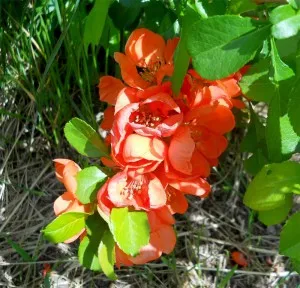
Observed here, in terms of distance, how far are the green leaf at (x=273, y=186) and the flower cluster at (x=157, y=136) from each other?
0.28ft

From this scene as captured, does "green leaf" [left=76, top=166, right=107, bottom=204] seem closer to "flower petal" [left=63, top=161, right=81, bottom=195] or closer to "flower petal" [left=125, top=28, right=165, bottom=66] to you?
"flower petal" [left=63, top=161, right=81, bottom=195]

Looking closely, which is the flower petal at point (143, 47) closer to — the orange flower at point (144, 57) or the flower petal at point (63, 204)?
the orange flower at point (144, 57)


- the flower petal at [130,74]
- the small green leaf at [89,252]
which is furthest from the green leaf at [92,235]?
the flower petal at [130,74]

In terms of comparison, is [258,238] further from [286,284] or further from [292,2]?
[292,2]

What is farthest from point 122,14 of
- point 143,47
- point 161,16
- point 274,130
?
point 274,130

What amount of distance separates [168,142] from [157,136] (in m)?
0.03

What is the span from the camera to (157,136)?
0.86m

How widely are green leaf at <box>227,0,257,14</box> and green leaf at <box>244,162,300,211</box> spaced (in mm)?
214

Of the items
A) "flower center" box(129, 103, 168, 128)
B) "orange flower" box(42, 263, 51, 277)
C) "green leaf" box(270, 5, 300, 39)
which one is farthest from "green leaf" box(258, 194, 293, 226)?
"orange flower" box(42, 263, 51, 277)

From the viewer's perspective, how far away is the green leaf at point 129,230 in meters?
0.88

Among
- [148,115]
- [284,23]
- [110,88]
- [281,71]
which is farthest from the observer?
[110,88]

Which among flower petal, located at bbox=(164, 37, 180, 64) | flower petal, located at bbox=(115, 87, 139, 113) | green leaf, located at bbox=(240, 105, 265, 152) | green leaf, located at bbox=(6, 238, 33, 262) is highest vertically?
flower petal, located at bbox=(164, 37, 180, 64)

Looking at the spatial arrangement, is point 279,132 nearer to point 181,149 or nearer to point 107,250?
point 181,149

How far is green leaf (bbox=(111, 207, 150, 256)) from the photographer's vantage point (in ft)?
2.89
